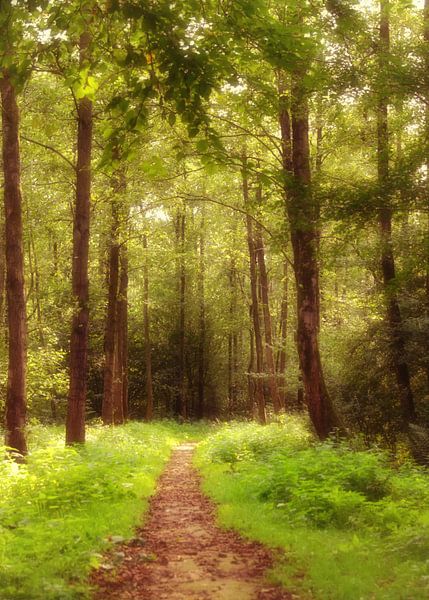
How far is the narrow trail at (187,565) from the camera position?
6.00 metres

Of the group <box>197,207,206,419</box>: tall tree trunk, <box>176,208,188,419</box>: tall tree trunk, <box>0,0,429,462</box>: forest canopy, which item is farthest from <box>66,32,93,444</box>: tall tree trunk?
<box>197,207,206,419</box>: tall tree trunk

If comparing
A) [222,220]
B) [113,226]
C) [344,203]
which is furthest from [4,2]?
[222,220]

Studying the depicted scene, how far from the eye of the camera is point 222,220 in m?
35.4

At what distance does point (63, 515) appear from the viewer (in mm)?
8406

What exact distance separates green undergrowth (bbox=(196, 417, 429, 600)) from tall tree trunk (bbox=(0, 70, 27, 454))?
417 cm

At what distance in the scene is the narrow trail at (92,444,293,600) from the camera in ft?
19.7

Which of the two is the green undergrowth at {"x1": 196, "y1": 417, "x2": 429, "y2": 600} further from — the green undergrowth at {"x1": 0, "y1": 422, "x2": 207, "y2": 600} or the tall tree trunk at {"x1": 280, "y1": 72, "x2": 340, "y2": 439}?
the green undergrowth at {"x1": 0, "y1": 422, "x2": 207, "y2": 600}

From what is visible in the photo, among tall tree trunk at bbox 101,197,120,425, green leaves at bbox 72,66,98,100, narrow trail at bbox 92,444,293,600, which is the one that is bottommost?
narrow trail at bbox 92,444,293,600

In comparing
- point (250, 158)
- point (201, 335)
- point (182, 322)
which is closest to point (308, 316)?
point (250, 158)

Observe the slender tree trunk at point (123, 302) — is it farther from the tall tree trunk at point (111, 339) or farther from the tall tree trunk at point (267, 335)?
the tall tree trunk at point (267, 335)

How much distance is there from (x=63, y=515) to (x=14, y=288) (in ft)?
19.6

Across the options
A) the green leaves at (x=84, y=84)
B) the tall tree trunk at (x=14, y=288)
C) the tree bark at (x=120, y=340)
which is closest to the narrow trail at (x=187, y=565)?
the tall tree trunk at (x=14, y=288)

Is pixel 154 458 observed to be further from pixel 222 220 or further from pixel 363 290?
pixel 222 220

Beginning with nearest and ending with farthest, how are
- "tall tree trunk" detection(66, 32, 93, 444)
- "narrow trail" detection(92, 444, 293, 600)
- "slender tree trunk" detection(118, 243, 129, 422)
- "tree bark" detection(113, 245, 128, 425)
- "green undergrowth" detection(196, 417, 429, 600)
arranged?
"green undergrowth" detection(196, 417, 429, 600) → "narrow trail" detection(92, 444, 293, 600) → "tall tree trunk" detection(66, 32, 93, 444) → "slender tree trunk" detection(118, 243, 129, 422) → "tree bark" detection(113, 245, 128, 425)
